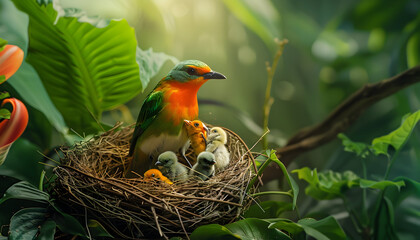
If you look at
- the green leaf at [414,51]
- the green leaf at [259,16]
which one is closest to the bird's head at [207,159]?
the green leaf at [259,16]

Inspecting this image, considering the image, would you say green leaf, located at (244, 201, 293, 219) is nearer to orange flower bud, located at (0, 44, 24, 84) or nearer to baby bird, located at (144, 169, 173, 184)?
baby bird, located at (144, 169, 173, 184)

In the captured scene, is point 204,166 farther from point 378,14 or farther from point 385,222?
point 378,14

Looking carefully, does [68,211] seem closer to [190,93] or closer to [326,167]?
[190,93]

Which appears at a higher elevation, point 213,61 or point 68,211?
point 213,61

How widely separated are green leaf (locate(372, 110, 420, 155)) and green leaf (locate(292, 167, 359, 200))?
0.15 meters

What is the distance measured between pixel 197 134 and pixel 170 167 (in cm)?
13

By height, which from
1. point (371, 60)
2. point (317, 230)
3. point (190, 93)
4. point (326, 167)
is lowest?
point (326, 167)

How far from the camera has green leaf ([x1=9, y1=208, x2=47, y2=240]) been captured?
33.1 inches

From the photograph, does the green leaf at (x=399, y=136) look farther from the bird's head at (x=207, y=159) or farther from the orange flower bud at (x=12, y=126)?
the orange flower bud at (x=12, y=126)

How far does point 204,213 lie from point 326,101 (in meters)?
1.15

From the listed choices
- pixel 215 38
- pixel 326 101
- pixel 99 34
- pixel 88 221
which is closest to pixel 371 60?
pixel 326 101

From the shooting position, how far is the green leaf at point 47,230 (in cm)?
85

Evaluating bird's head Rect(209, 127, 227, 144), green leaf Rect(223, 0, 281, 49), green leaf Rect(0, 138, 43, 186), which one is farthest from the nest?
green leaf Rect(223, 0, 281, 49)

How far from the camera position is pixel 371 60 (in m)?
1.76
